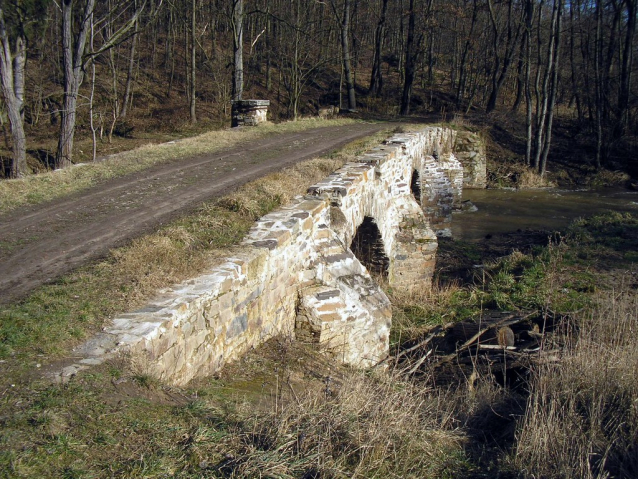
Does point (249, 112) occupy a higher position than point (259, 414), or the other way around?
point (249, 112)

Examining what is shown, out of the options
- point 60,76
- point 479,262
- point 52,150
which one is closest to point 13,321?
point 479,262

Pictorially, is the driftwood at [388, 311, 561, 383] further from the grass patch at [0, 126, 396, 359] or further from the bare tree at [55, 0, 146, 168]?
the bare tree at [55, 0, 146, 168]

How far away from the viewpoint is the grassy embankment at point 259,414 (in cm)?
276

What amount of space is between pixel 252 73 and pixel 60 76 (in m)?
11.5

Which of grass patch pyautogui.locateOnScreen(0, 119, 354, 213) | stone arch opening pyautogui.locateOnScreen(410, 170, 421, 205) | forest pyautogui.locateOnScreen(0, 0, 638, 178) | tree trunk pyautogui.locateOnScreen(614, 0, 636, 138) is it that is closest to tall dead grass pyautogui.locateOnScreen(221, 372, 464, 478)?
grass patch pyautogui.locateOnScreen(0, 119, 354, 213)

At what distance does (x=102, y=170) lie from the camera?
8.87 metres

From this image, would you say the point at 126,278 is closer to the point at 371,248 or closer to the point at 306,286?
the point at 306,286

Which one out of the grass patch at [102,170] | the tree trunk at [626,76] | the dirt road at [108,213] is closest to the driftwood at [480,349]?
the dirt road at [108,213]

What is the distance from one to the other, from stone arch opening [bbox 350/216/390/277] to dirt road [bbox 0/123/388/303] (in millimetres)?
1713

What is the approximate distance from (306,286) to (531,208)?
544 inches

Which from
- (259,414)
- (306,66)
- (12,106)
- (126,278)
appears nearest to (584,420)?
(259,414)

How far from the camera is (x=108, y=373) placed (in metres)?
3.30

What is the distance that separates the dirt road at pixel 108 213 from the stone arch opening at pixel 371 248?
1.71 meters

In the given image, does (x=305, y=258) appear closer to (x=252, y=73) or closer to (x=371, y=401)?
(x=371, y=401)
